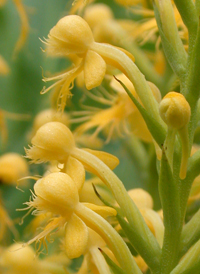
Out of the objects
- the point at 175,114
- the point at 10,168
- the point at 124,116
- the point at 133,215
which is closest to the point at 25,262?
the point at 10,168

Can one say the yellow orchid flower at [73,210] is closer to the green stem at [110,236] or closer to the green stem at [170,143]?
the green stem at [110,236]

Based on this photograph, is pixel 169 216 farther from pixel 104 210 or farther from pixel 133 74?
pixel 133 74

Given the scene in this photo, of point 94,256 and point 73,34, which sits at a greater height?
point 73,34

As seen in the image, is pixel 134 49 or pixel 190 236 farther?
pixel 134 49

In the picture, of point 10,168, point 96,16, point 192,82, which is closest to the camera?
point 192,82

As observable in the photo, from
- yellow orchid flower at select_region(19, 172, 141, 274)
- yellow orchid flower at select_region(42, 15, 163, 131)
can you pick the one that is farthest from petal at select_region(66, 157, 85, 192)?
yellow orchid flower at select_region(42, 15, 163, 131)

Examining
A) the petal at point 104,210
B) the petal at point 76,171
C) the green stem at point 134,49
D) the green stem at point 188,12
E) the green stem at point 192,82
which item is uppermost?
the green stem at point 188,12

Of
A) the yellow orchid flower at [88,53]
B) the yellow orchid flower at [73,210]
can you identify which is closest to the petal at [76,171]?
the yellow orchid flower at [73,210]
